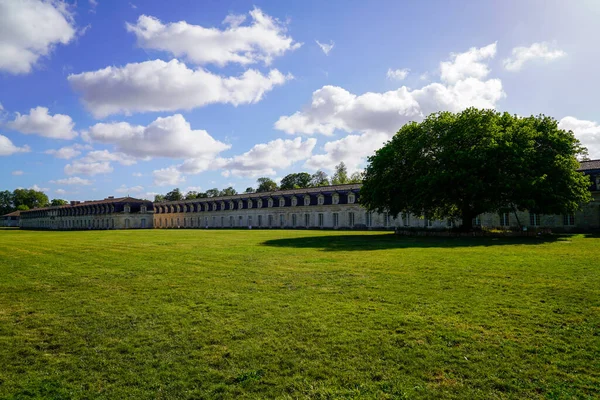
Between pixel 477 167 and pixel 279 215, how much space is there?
4552cm

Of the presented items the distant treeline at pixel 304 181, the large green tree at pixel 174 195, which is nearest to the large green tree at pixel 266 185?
the distant treeline at pixel 304 181

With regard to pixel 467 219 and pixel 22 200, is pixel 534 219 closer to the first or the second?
pixel 467 219

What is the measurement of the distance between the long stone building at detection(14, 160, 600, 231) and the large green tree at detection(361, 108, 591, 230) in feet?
13.9

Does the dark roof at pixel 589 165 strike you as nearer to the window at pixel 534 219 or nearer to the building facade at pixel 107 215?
the window at pixel 534 219

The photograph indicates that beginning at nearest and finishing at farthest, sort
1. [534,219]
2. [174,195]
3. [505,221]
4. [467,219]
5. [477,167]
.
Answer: [477,167]
[467,219]
[534,219]
[505,221]
[174,195]

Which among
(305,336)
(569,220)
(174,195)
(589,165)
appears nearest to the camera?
(305,336)

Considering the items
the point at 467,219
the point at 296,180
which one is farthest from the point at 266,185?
the point at 467,219

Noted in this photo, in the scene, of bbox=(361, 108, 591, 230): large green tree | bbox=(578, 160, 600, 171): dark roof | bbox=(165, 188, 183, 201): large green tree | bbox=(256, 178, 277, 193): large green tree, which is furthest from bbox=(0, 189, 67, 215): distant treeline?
bbox=(578, 160, 600, 171): dark roof

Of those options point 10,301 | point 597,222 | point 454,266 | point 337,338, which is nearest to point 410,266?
point 454,266

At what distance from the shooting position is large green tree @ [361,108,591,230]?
88.5 ft

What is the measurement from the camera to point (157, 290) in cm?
973

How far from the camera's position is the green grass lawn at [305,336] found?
470cm

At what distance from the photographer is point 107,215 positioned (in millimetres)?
92000

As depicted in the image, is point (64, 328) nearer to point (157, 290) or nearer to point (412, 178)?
point (157, 290)
